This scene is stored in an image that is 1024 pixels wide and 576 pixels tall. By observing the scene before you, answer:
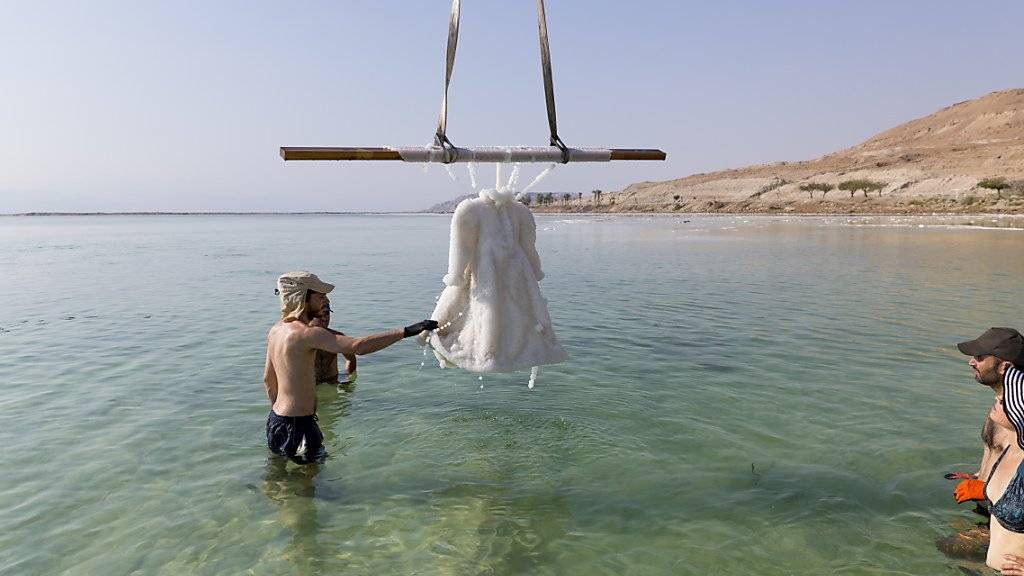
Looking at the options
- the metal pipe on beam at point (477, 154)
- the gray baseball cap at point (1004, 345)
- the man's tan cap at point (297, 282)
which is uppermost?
the metal pipe on beam at point (477, 154)

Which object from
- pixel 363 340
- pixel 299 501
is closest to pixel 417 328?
pixel 363 340

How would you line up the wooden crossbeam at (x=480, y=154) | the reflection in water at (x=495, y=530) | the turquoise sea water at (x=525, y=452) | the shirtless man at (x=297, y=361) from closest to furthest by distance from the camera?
the wooden crossbeam at (x=480, y=154) < the reflection in water at (x=495, y=530) < the turquoise sea water at (x=525, y=452) < the shirtless man at (x=297, y=361)

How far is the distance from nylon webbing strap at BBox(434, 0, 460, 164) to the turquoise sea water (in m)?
2.97

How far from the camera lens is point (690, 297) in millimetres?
17125

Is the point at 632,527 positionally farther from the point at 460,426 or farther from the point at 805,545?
the point at 460,426

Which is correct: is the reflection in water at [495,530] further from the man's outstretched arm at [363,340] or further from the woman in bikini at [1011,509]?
the woman in bikini at [1011,509]

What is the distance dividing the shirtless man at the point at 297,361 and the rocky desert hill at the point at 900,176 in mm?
76044

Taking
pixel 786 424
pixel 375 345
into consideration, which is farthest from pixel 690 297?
pixel 375 345

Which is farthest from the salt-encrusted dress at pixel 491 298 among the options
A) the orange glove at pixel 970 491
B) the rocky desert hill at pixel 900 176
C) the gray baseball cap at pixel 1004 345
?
the rocky desert hill at pixel 900 176

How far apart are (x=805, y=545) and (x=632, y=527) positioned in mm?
1288

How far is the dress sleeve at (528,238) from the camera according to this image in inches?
208

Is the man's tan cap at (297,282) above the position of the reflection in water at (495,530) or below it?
above

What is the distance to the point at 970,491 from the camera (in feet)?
15.5

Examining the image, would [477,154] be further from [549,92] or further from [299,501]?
[299,501]
